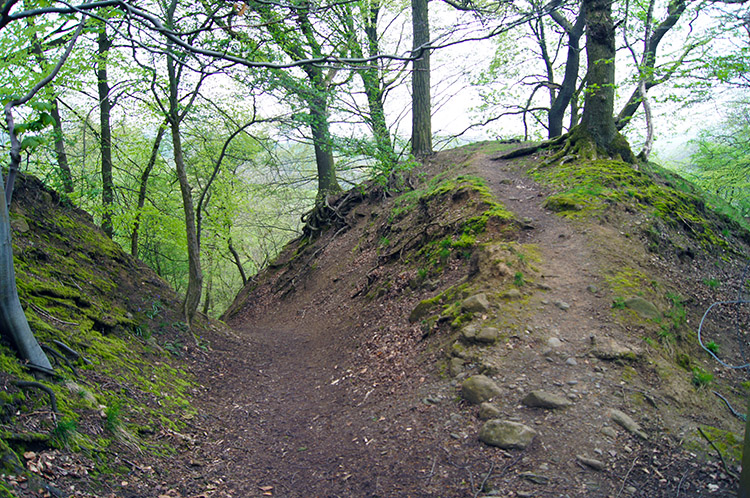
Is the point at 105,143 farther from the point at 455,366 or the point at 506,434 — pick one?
the point at 506,434

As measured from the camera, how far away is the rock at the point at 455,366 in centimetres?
481

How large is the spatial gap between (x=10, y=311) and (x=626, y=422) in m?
5.38

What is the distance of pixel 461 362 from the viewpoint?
4887 millimetres

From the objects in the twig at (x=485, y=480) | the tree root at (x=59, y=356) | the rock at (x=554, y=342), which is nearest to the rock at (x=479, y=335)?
the rock at (x=554, y=342)

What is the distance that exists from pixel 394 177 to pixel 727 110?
1491 cm

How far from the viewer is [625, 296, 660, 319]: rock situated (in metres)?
5.03

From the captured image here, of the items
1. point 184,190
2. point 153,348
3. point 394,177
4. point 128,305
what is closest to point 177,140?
point 184,190

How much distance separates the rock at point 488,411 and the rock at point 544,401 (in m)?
0.29

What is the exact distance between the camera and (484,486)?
3.34 meters

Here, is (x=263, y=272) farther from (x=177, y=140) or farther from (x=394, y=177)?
(x=177, y=140)

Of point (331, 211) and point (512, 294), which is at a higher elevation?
point (331, 211)

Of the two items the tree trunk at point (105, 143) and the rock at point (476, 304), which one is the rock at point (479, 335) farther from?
the tree trunk at point (105, 143)

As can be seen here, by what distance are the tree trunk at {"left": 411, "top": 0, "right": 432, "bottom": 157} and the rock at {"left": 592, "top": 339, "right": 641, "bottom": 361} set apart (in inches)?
360

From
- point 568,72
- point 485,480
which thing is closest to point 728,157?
point 568,72
